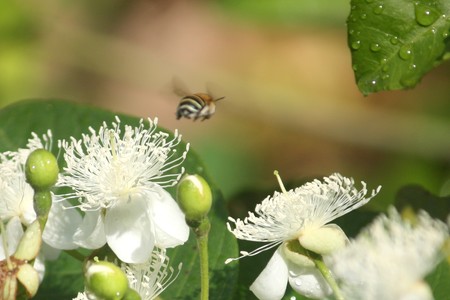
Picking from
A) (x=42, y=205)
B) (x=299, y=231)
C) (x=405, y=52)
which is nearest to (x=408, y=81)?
(x=405, y=52)

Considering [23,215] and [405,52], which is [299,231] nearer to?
[405,52]

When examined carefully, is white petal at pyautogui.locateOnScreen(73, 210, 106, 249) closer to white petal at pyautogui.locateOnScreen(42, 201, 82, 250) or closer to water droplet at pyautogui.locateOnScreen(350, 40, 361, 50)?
white petal at pyautogui.locateOnScreen(42, 201, 82, 250)

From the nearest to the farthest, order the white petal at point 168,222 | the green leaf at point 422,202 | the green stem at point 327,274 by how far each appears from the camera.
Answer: the green stem at point 327,274 → the white petal at point 168,222 → the green leaf at point 422,202

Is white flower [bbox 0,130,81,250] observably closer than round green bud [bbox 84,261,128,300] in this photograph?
No

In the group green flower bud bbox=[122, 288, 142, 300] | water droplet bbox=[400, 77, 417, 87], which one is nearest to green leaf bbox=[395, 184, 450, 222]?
water droplet bbox=[400, 77, 417, 87]

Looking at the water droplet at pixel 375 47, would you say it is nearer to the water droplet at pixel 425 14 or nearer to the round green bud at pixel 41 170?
the water droplet at pixel 425 14

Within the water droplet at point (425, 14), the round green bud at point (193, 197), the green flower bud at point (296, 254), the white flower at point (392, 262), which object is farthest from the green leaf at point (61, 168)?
the water droplet at point (425, 14)
